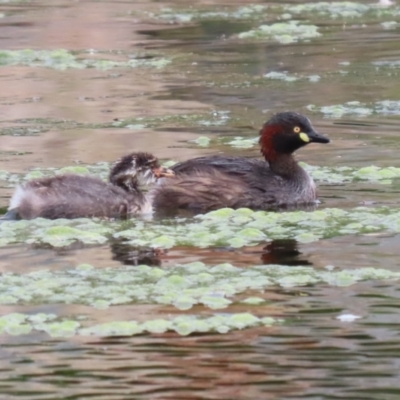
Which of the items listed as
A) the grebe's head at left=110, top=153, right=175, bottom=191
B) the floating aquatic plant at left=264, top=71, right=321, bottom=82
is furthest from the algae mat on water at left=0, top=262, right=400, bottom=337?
the floating aquatic plant at left=264, top=71, right=321, bottom=82

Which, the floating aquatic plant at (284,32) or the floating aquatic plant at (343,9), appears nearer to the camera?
the floating aquatic plant at (284,32)

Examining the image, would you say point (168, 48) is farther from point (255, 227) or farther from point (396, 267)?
point (396, 267)

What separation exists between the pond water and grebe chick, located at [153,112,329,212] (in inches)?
13.3

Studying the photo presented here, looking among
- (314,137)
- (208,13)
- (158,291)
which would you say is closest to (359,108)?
(314,137)

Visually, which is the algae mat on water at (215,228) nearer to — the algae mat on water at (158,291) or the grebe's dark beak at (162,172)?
the grebe's dark beak at (162,172)

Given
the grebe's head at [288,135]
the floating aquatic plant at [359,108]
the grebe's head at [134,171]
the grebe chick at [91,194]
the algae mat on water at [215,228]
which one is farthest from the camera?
the floating aquatic plant at [359,108]

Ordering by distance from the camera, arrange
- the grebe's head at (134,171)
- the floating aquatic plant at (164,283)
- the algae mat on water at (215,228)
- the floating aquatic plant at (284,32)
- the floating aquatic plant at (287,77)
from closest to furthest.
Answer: the floating aquatic plant at (164,283) < the algae mat on water at (215,228) < the grebe's head at (134,171) < the floating aquatic plant at (287,77) < the floating aquatic plant at (284,32)

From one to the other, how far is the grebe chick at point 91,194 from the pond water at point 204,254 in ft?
0.76

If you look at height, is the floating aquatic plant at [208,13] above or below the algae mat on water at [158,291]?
above

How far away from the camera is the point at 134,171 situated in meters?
11.0

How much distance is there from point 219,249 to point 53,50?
41.6 ft

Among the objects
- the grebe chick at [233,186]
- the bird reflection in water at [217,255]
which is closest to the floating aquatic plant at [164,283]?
the bird reflection in water at [217,255]

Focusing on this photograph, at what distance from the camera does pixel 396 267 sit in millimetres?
8680

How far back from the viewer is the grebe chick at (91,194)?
1043cm
